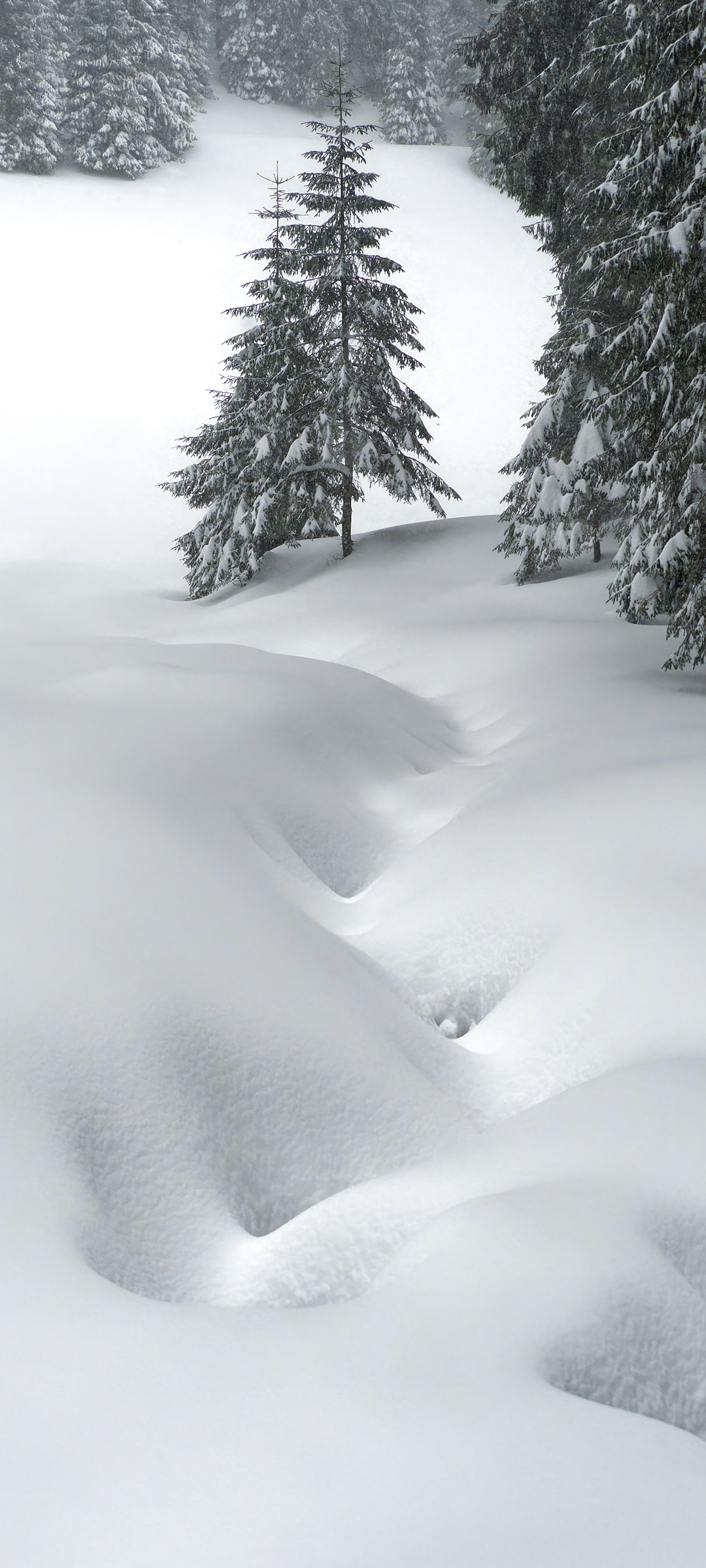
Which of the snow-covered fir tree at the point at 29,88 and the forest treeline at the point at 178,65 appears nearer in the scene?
the snow-covered fir tree at the point at 29,88

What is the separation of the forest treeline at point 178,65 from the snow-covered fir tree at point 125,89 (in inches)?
2.0

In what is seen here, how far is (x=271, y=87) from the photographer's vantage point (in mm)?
51188

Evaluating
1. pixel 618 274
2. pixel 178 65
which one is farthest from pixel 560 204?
pixel 178 65

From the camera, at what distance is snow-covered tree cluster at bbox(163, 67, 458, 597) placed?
16531mm

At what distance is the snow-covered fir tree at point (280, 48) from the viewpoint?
5000cm

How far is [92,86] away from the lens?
120 feet

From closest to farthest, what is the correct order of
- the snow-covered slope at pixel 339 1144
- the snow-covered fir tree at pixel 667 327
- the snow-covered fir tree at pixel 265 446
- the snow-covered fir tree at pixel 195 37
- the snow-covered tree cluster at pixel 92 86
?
the snow-covered slope at pixel 339 1144 → the snow-covered fir tree at pixel 667 327 → the snow-covered fir tree at pixel 265 446 → the snow-covered tree cluster at pixel 92 86 → the snow-covered fir tree at pixel 195 37

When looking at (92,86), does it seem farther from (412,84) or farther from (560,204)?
(560,204)

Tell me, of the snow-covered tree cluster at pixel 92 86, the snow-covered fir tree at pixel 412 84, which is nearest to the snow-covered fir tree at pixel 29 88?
the snow-covered tree cluster at pixel 92 86

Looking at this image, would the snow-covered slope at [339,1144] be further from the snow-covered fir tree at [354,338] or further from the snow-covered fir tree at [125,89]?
the snow-covered fir tree at [125,89]

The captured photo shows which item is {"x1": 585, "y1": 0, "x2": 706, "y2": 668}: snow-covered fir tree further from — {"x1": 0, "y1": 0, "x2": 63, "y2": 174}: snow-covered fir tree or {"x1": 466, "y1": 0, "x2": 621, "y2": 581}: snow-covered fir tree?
{"x1": 0, "y1": 0, "x2": 63, "y2": 174}: snow-covered fir tree

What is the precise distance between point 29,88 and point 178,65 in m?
7.22

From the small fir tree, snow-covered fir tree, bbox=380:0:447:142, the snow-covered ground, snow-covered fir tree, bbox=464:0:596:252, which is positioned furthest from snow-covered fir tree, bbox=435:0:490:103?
the snow-covered ground

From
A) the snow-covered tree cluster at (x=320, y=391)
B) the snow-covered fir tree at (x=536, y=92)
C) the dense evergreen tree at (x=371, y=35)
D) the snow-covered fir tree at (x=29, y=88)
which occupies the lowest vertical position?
the snow-covered tree cluster at (x=320, y=391)
